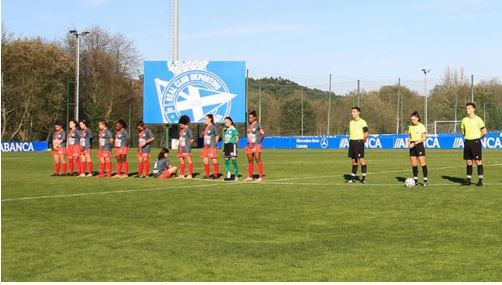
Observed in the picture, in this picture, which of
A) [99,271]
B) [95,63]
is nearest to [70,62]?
[95,63]

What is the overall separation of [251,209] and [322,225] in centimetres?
236

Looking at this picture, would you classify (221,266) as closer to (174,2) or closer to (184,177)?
(184,177)

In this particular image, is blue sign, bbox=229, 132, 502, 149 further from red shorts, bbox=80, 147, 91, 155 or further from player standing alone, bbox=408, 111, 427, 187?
red shorts, bbox=80, 147, 91, 155

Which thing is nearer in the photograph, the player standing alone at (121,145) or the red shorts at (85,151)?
the player standing alone at (121,145)

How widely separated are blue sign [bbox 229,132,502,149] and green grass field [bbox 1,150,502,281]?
40859mm

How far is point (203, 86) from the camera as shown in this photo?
49.2 m

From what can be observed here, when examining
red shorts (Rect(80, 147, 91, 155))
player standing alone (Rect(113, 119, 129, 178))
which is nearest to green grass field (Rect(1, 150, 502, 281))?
player standing alone (Rect(113, 119, 129, 178))

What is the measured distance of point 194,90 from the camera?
4916 centimetres

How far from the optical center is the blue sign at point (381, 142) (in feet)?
180

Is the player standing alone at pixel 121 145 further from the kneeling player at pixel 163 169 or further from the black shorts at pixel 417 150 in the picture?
the black shorts at pixel 417 150

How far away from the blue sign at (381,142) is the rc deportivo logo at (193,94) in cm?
1387

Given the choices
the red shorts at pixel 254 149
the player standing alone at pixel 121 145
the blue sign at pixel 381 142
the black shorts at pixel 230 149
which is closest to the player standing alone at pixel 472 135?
the red shorts at pixel 254 149

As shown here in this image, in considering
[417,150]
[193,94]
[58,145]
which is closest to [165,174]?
[58,145]

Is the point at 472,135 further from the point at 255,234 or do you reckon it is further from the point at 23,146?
the point at 23,146
